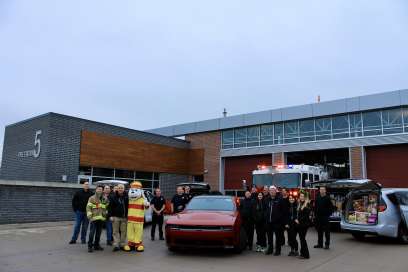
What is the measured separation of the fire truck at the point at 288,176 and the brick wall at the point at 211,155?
14561 millimetres

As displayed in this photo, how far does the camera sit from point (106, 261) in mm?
8453

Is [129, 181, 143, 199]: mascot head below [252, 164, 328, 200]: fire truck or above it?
below

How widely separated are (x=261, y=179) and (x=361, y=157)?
10.8m

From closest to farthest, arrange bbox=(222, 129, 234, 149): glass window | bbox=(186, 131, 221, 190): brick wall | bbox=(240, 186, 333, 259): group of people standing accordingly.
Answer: bbox=(240, 186, 333, 259): group of people standing, bbox=(222, 129, 234, 149): glass window, bbox=(186, 131, 221, 190): brick wall

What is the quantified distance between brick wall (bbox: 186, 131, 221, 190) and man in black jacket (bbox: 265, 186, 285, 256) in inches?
897

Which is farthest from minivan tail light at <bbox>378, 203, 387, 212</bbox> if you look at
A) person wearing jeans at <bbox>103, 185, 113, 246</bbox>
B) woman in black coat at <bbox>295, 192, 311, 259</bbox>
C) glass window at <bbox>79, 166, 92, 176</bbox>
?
glass window at <bbox>79, 166, 92, 176</bbox>

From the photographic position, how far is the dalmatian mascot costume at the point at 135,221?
1011cm

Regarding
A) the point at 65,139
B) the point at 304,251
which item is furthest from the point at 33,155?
the point at 304,251

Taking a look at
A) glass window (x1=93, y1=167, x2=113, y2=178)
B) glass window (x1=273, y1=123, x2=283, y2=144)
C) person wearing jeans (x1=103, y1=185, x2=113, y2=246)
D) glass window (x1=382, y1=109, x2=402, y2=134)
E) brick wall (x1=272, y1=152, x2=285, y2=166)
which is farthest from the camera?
glass window (x1=273, y1=123, x2=283, y2=144)

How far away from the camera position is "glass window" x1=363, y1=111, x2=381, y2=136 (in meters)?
25.7

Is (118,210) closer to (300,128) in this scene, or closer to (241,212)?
(241,212)

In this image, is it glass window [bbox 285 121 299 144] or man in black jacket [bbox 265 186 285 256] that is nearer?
man in black jacket [bbox 265 186 285 256]

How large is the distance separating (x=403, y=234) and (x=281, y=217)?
4.46 meters

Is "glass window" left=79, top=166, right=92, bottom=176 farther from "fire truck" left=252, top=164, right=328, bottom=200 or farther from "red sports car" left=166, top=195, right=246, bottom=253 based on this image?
"red sports car" left=166, top=195, right=246, bottom=253
